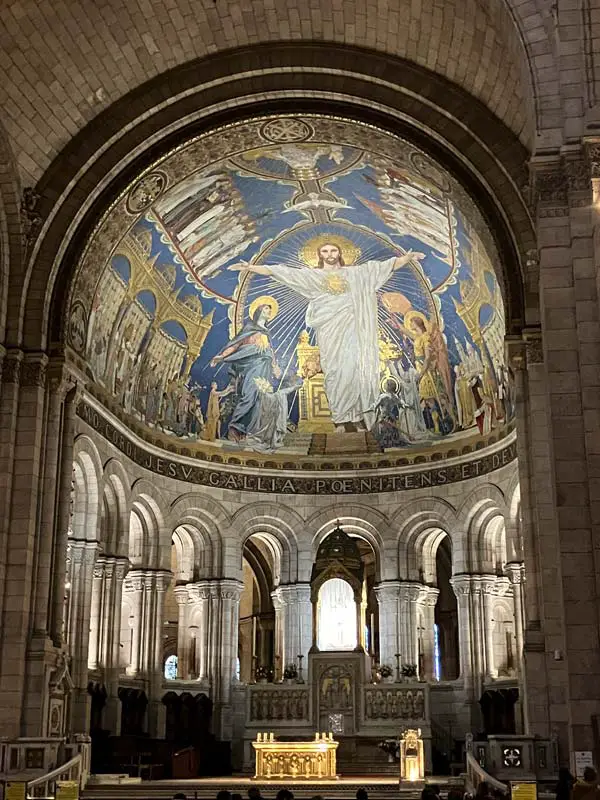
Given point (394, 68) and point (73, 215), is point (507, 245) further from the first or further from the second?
point (73, 215)

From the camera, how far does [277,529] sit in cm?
3472

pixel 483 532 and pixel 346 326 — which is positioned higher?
pixel 346 326

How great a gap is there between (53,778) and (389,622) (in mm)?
15113

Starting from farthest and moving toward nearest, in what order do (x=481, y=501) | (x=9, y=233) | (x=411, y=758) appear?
(x=481, y=501), (x=9, y=233), (x=411, y=758)

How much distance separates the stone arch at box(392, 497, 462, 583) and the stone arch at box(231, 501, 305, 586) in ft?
10.6

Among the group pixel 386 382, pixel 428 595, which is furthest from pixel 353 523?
pixel 386 382

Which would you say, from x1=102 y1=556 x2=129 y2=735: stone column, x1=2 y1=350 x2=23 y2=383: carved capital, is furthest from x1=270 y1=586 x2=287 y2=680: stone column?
x1=2 y1=350 x2=23 y2=383: carved capital

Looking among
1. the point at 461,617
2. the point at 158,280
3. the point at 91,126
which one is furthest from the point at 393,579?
the point at 91,126

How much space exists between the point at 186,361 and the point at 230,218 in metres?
5.09

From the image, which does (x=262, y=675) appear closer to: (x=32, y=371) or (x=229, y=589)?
(x=229, y=589)

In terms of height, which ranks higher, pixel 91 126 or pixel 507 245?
pixel 91 126

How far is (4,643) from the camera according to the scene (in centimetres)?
2298

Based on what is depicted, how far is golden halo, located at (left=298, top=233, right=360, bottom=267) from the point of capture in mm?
31947

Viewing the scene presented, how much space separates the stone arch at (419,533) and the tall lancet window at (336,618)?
1.86m
